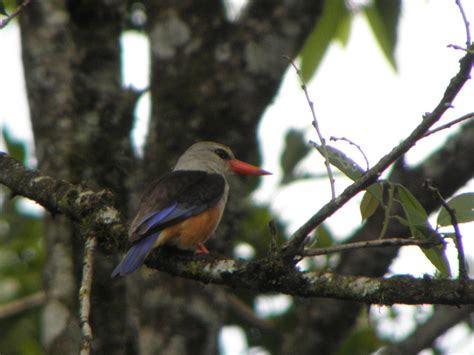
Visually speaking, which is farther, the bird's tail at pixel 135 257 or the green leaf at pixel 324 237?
the green leaf at pixel 324 237

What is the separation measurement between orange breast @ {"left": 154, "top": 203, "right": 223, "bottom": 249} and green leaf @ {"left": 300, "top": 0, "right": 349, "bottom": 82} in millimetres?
1657

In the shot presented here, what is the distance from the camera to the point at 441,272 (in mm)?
3133

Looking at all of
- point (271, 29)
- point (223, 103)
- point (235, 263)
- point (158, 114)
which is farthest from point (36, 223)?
point (235, 263)

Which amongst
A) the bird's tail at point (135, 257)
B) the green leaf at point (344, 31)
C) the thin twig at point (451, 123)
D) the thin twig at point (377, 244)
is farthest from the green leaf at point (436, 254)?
the green leaf at point (344, 31)

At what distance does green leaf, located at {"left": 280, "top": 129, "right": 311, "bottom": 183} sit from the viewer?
6.45 m

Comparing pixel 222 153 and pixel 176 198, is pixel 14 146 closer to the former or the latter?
pixel 222 153

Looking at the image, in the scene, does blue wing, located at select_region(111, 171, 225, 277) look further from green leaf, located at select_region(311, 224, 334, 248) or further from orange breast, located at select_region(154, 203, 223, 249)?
green leaf, located at select_region(311, 224, 334, 248)

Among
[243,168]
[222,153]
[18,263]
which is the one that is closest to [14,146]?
[18,263]

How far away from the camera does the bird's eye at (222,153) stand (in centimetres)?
593

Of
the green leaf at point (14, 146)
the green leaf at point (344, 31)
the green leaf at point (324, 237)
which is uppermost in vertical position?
the green leaf at point (344, 31)

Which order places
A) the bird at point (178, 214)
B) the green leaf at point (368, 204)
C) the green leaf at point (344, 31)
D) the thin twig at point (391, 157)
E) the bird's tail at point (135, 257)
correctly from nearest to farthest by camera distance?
the thin twig at point (391, 157), the green leaf at point (368, 204), the bird's tail at point (135, 257), the bird at point (178, 214), the green leaf at point (344, 31)

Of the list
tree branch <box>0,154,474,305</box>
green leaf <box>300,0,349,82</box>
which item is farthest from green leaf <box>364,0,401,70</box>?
tree branch <box>0,154,474,305</box>

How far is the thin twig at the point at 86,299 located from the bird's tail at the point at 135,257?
0.56 metres

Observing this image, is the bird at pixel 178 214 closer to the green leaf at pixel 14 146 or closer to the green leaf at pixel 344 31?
the green leaf at pixel 14 146
